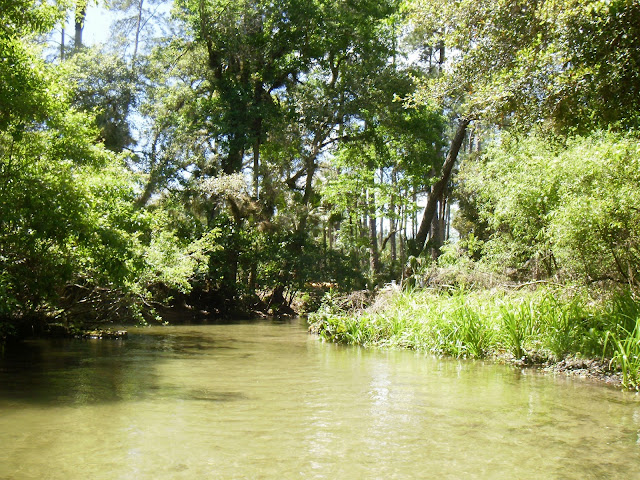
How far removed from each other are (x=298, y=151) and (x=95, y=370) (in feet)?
56.9

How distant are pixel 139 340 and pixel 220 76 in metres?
14.3

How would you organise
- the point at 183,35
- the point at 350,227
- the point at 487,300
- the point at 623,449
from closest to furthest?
1. the point at 623,449
2. the point at 487,300
3. the point at 183,35
4. the point at 350,227

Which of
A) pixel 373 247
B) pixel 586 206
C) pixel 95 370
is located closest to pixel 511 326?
pixel 586 206

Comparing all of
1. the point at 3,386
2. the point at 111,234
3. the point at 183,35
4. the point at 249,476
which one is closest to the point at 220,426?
the point at 249,476

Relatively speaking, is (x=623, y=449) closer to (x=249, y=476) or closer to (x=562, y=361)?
(x=249, y=476)

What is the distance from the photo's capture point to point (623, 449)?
514 cm

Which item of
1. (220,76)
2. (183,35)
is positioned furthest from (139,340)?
(183,35)

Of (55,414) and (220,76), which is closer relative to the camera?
A: (55,414)

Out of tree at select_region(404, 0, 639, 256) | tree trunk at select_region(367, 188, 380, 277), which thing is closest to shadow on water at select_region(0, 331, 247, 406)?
tree at select_region(404, 0, 639, 256)

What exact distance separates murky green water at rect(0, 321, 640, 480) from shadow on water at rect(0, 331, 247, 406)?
0.04m

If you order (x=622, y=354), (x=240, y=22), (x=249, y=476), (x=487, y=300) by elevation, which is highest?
(x=240, y=22)

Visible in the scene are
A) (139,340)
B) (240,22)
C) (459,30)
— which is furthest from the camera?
(240,22)

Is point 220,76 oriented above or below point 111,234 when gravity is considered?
above

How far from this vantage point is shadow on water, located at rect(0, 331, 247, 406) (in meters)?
7.16
